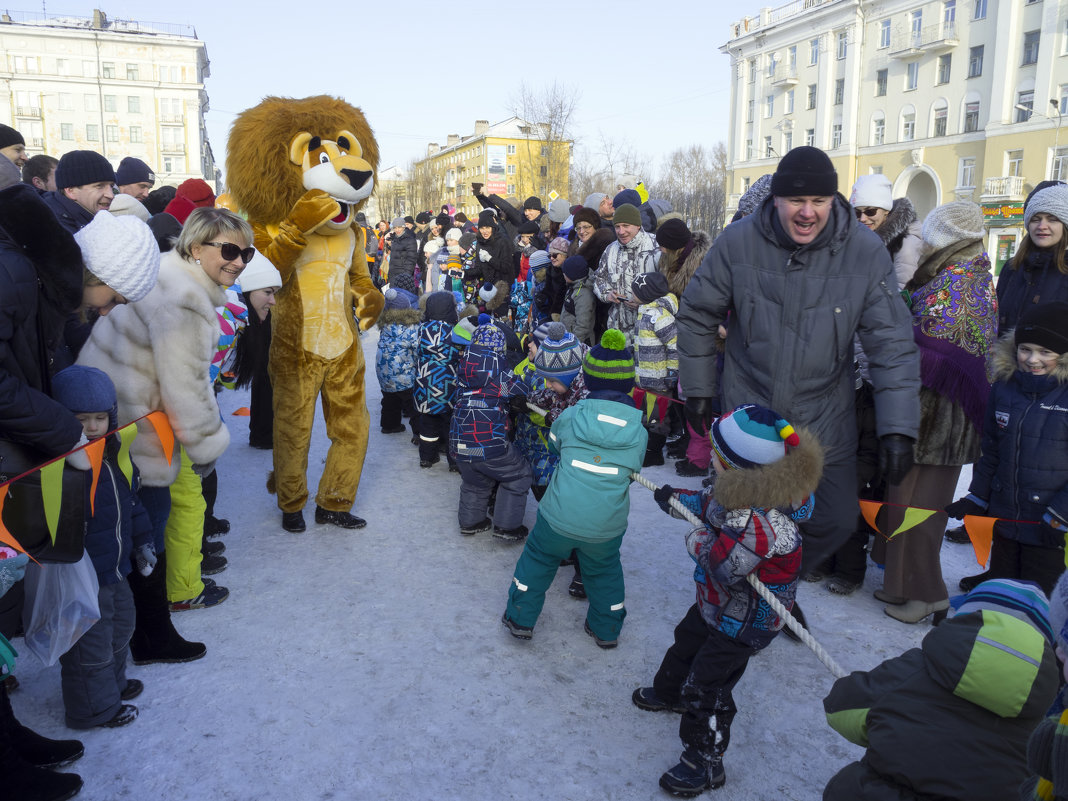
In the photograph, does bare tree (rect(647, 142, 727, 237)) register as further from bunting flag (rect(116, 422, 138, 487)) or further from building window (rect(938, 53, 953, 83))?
bunting flag (rect(116, 422, 138, 487))

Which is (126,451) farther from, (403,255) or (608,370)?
(403,255)

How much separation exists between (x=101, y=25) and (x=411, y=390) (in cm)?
7993

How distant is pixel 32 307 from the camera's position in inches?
93.0

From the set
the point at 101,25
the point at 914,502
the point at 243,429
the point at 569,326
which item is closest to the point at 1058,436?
the point at 914,502

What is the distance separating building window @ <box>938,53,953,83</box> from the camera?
129 ft

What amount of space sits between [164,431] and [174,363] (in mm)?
288

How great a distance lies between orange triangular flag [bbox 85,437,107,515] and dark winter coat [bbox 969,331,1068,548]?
370 centimetres

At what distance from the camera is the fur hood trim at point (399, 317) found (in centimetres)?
646

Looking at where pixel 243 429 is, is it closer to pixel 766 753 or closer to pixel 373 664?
pixel 373 664

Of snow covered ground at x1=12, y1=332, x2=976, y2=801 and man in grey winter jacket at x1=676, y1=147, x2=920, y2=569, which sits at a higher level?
man in grey winter jacket at x1=676, y1=147, x2=920, y2=569

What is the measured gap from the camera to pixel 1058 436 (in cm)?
321

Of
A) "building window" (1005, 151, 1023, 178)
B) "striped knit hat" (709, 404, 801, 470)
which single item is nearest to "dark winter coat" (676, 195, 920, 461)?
"striped knit hat" (709, 404, 801, 470)

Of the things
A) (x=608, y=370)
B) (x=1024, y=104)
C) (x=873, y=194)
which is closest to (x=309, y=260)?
(x=608, y=370)

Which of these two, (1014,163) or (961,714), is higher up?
(1014,163)
